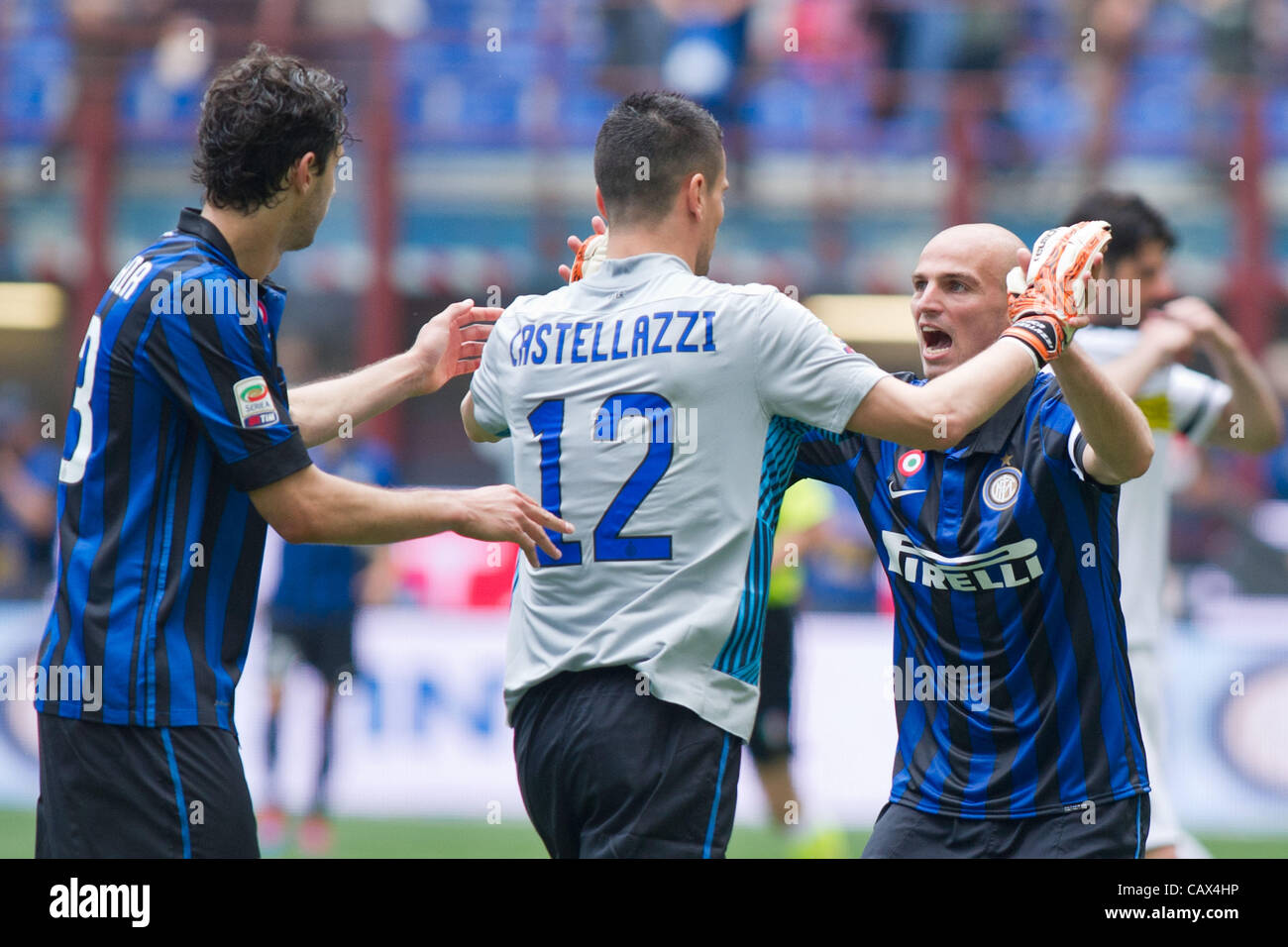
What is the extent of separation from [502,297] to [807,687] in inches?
196

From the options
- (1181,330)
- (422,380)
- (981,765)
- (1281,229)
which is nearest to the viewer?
(981,765)

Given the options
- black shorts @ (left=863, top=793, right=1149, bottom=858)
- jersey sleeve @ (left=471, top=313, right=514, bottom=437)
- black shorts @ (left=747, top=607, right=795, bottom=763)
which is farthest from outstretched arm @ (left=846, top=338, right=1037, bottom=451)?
black shorts @ (left=747, top=607, right=795, bottom=763)

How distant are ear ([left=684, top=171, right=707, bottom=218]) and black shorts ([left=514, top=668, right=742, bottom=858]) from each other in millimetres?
949

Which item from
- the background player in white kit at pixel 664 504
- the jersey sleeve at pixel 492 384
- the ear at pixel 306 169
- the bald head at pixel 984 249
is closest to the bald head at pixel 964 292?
the bald head at pixel 984 249

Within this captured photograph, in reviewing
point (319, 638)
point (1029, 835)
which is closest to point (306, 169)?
point (1029, 835)

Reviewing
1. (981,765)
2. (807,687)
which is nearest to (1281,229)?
(807,687)

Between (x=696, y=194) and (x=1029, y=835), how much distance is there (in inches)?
61.8

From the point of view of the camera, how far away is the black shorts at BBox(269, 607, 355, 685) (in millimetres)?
8250

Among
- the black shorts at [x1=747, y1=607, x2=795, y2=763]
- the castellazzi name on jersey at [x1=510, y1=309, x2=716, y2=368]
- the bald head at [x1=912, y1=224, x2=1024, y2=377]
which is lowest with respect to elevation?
the black shorts at [x1=747, y1=607, x2=795, y2=763]

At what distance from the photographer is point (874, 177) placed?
1298 cm

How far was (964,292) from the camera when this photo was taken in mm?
3633

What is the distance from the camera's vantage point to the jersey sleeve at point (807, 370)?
2961mm

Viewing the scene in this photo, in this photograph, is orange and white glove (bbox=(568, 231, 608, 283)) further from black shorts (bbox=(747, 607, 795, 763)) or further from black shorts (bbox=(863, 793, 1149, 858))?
black shorts (bbox=(747, 607, 795, 763))

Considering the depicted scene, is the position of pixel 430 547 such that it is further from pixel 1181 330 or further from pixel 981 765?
pixel 981 765
